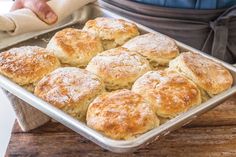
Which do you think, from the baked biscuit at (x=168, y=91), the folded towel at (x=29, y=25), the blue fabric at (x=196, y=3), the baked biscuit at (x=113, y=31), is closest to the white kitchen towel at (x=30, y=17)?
the folded towel at (x=29, y=25)

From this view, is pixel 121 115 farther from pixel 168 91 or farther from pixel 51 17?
pixel 51 17

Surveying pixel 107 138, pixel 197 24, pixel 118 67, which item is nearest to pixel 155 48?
pixel 118 67

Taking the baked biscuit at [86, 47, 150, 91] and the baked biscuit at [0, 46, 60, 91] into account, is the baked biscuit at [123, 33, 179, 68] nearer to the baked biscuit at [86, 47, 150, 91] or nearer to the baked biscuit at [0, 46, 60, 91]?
the baked biscuit at [86, 47, 150, 91]

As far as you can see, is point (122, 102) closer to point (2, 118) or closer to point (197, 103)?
point (197, 103)

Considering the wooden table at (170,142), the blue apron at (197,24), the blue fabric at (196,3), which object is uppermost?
the blue fabric at (196,3)

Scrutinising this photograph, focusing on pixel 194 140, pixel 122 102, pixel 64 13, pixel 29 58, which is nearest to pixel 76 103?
pixel 122 102

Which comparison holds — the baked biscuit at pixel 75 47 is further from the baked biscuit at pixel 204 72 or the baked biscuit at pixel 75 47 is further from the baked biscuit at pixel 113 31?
the baked biscuit at pixel 204 72
